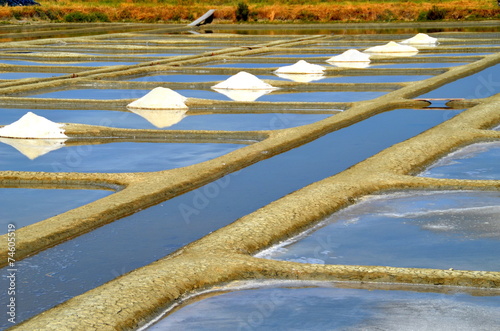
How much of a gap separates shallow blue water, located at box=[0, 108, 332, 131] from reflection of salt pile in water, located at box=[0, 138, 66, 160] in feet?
2.40

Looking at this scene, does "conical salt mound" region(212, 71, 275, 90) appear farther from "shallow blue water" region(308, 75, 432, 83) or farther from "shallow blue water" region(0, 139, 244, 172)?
"shallow blue water" region(0, 139, 244, 172)

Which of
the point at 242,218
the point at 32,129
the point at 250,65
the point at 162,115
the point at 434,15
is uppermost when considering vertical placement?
the point at 242,218

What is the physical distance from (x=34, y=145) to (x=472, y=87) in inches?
188

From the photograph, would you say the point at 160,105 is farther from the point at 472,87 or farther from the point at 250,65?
the point at 250,65

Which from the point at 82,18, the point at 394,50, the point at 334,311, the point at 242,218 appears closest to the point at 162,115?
the point at 242,218

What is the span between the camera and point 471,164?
17.0 feet

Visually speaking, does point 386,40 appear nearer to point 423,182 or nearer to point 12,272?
point 423,182

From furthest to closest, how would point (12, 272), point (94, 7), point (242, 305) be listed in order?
point (94, 7), point (12, 272), point (242, 305)

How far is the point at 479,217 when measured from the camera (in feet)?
13.1

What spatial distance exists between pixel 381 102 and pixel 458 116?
3.74ft

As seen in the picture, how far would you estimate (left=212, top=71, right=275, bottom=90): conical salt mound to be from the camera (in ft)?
30.7

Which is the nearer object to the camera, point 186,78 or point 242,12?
point 186,78

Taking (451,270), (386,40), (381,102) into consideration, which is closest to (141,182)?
(451,270)

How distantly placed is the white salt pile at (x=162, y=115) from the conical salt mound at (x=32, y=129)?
78cm
